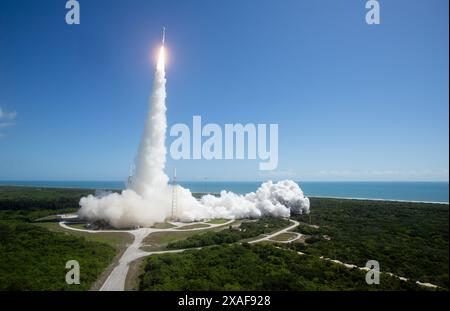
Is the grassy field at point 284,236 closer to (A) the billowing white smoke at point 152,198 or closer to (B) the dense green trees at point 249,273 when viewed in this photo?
(B) the dense green trees at point 249,273

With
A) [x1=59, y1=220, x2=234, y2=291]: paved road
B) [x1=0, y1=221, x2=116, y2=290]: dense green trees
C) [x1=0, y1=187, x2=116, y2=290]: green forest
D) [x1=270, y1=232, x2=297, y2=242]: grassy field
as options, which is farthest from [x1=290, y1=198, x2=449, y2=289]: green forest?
[x1=0, y1=221, x2=116, y2=290]: dense green trees

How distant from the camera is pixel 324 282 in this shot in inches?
1065

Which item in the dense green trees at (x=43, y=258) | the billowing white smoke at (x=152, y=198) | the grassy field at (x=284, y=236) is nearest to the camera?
the dense green trees at (x=43, y=258)

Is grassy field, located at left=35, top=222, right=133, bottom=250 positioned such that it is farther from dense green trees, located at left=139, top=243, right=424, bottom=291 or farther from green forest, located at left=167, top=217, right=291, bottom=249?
dense green trees, located at left=139, top=243, right=424, bottom=291

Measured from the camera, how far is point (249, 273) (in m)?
28.2

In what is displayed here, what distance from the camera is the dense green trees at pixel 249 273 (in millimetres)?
25178

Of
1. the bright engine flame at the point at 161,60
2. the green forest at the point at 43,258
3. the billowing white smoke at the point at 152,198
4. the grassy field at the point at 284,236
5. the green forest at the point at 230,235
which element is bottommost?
the grassy field at the point at 284,236

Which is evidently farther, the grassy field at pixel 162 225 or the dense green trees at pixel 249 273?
the grassy field at pixel 162 225

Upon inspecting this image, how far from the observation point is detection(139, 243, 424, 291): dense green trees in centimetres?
2518

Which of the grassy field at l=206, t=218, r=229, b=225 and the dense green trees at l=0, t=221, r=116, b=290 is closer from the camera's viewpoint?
the dense green trees at l=0, t=221, r=116, b=290

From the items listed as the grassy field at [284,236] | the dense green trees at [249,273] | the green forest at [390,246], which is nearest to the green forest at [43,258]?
the dense green trees at [249,273]

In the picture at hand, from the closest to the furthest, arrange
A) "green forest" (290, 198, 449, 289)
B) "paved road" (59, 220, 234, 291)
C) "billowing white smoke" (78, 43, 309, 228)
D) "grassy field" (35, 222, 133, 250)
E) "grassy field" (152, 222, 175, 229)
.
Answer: "paved road" (59, 220, 234, 291) < "green forest" (290, 198, 449, 289) < "grassy field" (35, 222, 133, 250) < "billowing white smoke" (78, 43, 309, 228) < "grassy field" (152, 222, 175, 229)

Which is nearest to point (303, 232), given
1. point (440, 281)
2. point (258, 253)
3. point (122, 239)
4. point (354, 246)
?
point (354, 246)

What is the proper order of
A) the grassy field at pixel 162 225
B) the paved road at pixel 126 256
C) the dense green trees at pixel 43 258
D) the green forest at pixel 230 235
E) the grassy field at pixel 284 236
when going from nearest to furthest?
the dense green trees at pixel 43 258 < the paved road at pixel 126 256 < the green forest at pixel 230 235 < the grassy field at pixel 284 236 < the grassy field at pixel 162 225
